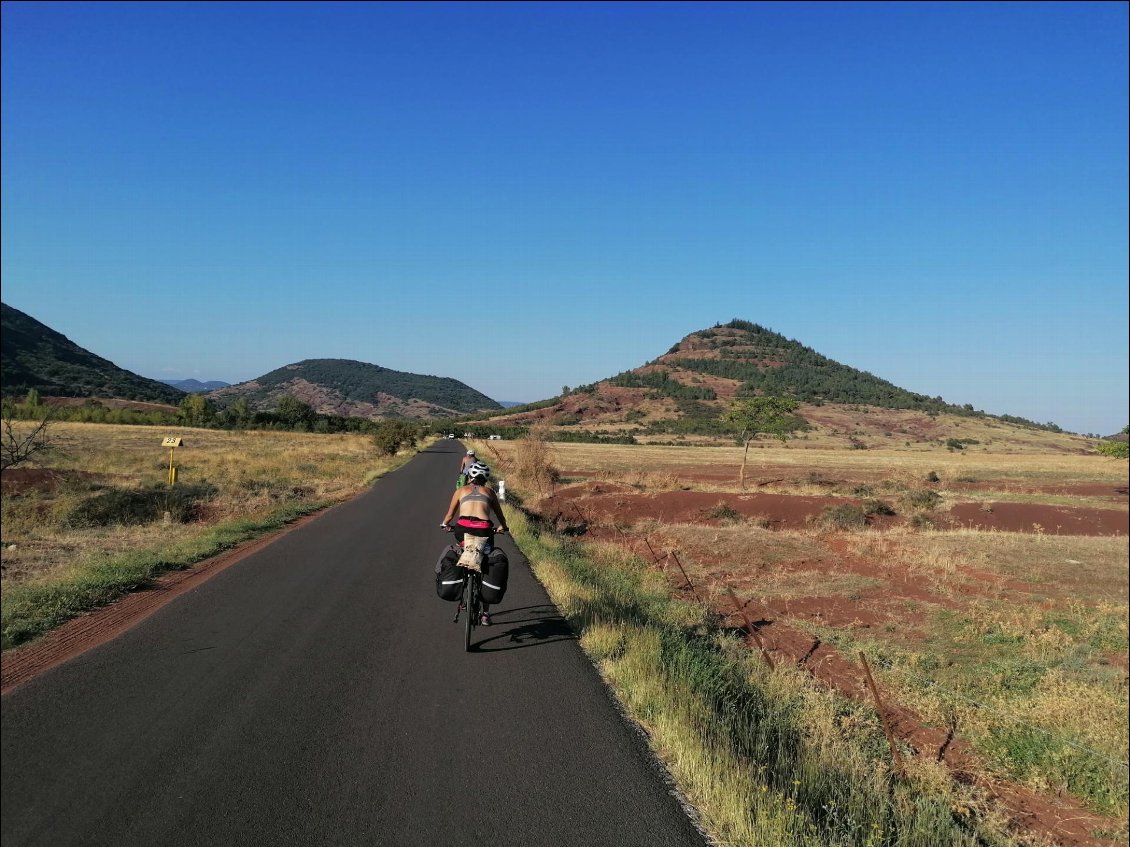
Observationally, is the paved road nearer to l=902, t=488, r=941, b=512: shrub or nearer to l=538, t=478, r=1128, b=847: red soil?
l=538, t=478, r=1128, b=847: red soil

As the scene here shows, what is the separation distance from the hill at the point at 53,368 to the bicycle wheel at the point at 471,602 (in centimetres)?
9140

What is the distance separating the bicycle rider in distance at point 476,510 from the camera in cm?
709

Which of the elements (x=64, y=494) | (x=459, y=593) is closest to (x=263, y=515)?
(x=64, y=494)

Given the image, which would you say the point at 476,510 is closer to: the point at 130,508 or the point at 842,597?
the point at 842,597

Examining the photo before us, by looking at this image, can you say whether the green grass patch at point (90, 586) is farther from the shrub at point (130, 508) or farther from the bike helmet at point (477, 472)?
the bike helmet at point (477, 472)

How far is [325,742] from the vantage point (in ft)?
15.1

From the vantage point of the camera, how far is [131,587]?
31.0ft

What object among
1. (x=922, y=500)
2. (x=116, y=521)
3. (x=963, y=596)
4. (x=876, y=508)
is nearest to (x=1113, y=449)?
(x=963, y=596)

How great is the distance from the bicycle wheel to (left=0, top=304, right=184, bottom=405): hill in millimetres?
91396

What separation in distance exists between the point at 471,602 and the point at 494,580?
319 millimetres

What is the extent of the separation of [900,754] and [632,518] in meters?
17.4

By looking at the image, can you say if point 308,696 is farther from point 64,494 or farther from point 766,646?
A: point 64,494

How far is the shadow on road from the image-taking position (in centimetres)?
A: 720

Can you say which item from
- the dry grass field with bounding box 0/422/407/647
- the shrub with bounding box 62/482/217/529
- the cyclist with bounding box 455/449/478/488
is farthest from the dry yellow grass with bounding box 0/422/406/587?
the cyclist with bounding box 455/449/478/488
